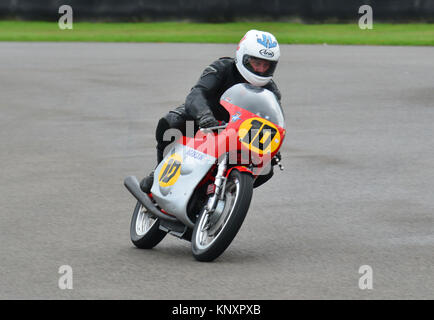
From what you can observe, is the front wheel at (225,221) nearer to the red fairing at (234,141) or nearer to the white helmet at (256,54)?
the red fairing at (234,141)

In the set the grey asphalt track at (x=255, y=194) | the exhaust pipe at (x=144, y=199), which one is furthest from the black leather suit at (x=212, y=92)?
the grey asphalt track at (x=255, y=194)

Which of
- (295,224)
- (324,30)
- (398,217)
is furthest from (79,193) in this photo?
(324,30)

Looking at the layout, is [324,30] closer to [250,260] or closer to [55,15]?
[55,15]

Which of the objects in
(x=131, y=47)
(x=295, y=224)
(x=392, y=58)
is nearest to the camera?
(x=295, y=224)

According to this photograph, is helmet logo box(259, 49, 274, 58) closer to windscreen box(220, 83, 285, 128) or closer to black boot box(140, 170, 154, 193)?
windscreen box(220, 83, 285, 128)

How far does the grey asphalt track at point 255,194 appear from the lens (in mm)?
6035

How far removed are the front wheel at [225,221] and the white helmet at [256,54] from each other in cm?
70

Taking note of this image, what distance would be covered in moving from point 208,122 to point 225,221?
0.66 metres

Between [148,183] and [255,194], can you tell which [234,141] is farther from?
[255,194]

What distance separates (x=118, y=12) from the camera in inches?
1254

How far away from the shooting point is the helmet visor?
6.70 meters
